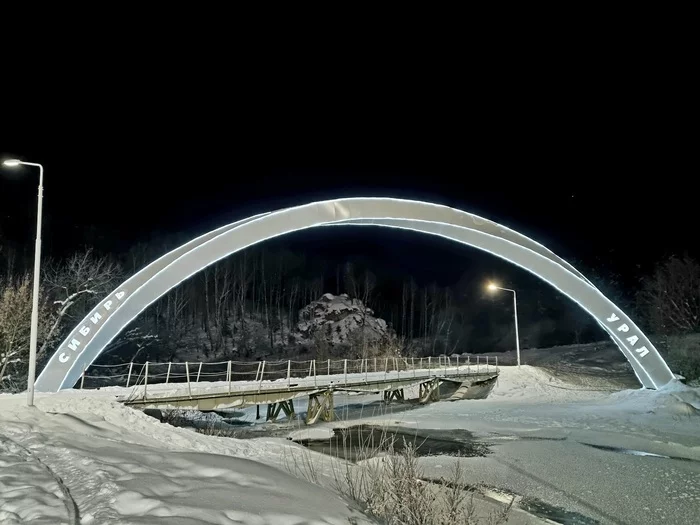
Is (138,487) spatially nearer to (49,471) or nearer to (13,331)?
(49,471)

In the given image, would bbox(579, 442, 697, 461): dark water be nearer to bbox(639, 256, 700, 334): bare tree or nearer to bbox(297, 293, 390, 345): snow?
bbox(639, 256, 700, 334): bare tree

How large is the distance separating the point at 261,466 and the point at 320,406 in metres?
13.4

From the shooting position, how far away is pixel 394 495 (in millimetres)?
5035

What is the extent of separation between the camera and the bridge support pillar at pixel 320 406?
19.5m

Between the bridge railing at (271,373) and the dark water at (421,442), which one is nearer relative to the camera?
the dark water at (421,442)

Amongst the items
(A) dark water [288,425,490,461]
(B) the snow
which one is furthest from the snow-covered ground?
(B) the snow

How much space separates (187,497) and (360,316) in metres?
43.5

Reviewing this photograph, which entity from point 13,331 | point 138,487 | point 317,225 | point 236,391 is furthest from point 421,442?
point 13,331

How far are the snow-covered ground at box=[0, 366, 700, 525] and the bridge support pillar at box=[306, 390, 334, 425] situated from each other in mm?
2596

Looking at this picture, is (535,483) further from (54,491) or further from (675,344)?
(675,344)

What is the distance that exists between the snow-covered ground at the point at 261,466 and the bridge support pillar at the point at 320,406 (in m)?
2.60

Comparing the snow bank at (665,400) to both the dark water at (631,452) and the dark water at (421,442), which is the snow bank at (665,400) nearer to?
the dark water at (631,452)

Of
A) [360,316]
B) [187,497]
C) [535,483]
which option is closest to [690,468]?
[535,483]

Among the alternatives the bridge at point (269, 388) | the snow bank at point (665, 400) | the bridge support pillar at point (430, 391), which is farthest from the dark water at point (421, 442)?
the bridge support pillar at point (430, 391)
